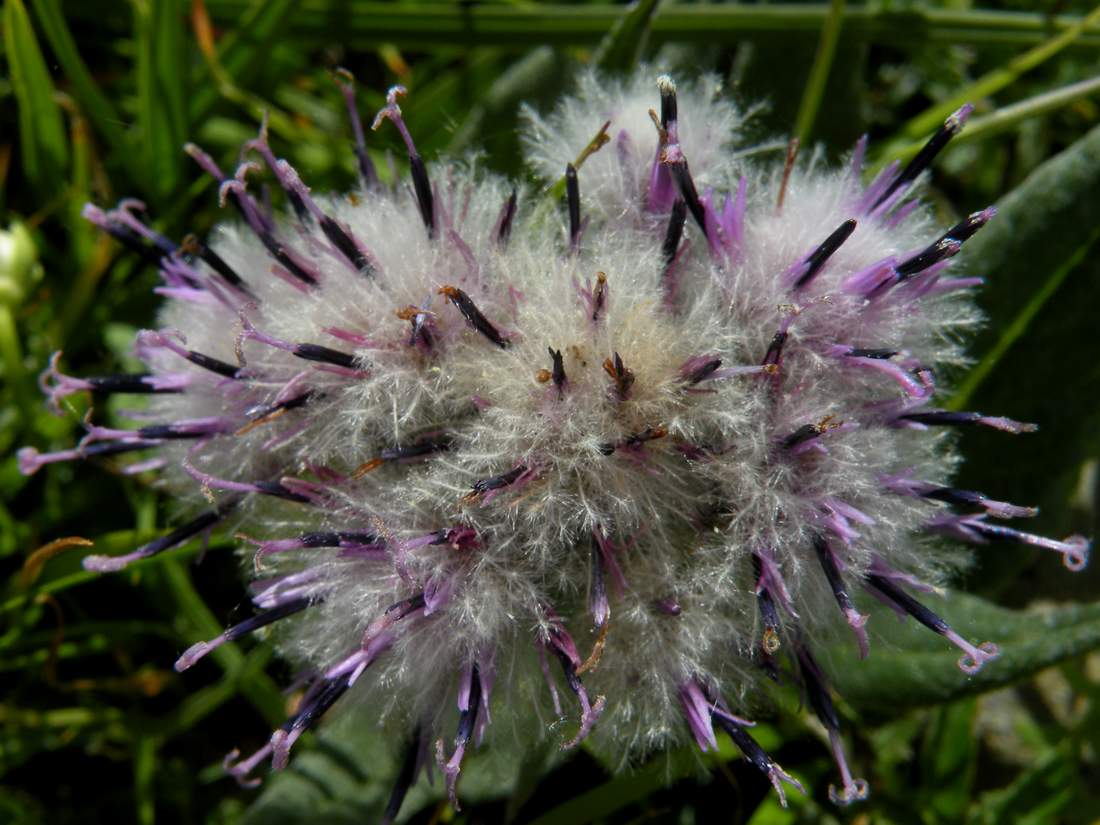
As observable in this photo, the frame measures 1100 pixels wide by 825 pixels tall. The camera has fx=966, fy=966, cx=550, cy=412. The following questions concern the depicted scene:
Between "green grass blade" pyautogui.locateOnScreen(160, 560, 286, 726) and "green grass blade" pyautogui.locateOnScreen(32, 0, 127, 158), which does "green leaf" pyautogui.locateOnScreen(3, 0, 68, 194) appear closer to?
"green grass blade" pyautogui.locateOnScreen(32, 0, 127, 158)

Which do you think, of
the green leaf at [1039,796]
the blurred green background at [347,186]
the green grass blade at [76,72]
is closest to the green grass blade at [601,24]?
the blurred green background at [347,186]

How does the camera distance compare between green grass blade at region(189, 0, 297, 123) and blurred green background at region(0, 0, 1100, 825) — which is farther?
green grass blade at region(189, 0, 297, 123)

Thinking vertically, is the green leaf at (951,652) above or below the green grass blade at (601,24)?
below

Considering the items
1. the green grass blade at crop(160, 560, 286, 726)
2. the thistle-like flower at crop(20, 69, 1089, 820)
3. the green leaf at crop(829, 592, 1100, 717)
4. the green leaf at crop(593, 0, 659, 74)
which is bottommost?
the green grass blade at crop(160, 560, 286, 726)

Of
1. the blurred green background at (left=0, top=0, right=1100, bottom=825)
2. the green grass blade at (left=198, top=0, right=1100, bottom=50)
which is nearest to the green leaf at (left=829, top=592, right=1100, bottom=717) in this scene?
the blurred green background at (left=0, top=0, right=1100, bottom=825)

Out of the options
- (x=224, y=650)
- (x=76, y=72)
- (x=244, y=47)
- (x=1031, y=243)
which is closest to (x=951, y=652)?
(x=1031, y=243)

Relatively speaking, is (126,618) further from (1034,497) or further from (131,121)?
(1034,497)

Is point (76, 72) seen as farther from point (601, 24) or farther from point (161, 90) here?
point (601, 24)

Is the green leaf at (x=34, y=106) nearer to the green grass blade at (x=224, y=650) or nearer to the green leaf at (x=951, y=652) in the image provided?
the green grass blade at (x=224, y=650)
